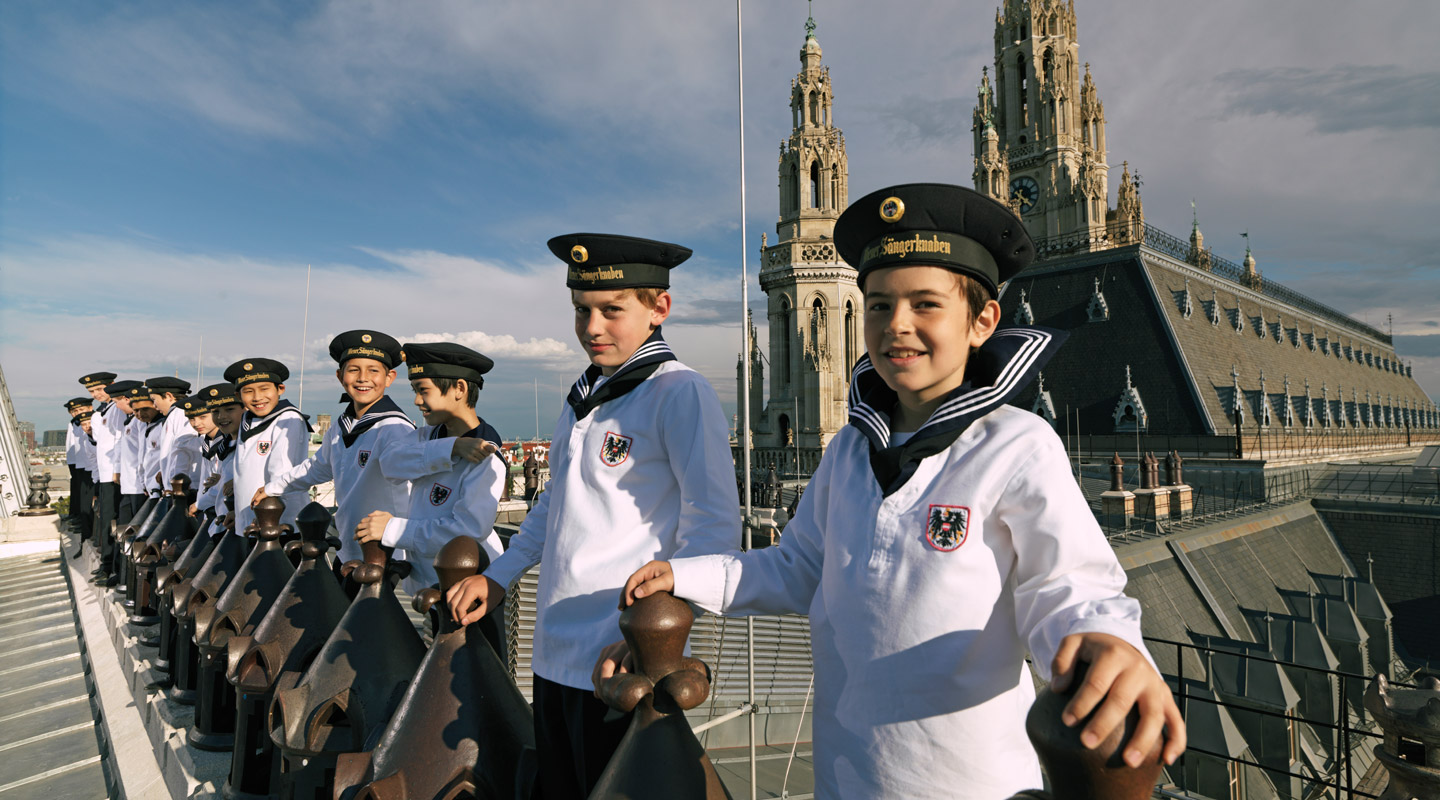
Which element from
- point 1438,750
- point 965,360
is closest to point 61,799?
point 965,360

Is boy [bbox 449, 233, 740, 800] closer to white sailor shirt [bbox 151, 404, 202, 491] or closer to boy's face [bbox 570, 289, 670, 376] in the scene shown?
boy's face [bbox 570, 289, 670, 376]

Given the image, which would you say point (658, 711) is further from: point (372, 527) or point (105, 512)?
point (105, 512)

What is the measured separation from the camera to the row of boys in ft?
4.95

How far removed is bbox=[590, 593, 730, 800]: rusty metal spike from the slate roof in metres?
40.5

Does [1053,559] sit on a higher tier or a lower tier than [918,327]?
lower

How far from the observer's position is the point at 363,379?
5.02 m

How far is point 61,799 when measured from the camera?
3.97 m

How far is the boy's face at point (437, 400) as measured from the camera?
4301mm

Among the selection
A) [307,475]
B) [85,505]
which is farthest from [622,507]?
[85,505]

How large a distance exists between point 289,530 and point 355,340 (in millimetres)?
1509

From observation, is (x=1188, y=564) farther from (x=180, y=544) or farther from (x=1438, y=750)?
(x=180, y=544)

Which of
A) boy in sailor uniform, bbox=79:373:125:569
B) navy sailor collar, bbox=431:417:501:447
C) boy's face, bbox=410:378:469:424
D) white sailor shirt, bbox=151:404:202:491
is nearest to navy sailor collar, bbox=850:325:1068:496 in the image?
navy sailor collar, bbox=431:417:501:447

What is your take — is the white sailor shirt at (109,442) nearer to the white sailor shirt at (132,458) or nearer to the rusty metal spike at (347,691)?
the white sailor shirt at (132,458)

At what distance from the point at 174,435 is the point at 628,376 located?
31.4ft
